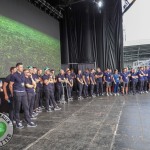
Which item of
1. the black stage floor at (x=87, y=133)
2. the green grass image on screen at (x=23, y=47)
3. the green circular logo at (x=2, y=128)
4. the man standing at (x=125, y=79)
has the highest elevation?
the green grass image on screen at (x=23, y=47)

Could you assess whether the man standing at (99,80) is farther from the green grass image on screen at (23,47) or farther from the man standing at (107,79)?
the green grass image on screen at (23,47)

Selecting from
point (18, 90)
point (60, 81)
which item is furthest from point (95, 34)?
point (18, 90)

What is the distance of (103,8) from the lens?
14.2m

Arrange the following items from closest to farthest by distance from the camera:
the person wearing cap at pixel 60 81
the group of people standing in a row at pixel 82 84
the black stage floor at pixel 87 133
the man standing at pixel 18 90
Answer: the black stage floor at pixel 87 133, the man standing at pixel 18 90, the group of people standing in a row at pixel 82 84, the person wearing cap at pixel 60 81

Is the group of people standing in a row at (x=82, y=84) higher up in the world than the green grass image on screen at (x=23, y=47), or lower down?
lower down

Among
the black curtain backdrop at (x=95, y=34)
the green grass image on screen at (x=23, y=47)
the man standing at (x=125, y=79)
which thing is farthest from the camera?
the black curtain backdrop at (x=95, y=34)

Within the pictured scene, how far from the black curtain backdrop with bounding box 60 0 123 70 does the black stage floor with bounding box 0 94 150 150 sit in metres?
7.94

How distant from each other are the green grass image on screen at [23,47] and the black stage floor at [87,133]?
9.07 feet

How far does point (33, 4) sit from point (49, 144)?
785 centimetres

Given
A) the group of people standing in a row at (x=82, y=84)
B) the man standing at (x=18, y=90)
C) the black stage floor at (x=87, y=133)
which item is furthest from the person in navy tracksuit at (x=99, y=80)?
the man standing at (x=18, y=90)

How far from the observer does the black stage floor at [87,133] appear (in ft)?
13.1

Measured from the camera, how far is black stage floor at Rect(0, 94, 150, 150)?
399cm

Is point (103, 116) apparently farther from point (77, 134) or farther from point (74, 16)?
point (74, 16)

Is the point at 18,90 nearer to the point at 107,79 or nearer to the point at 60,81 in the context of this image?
the point at 60,81
